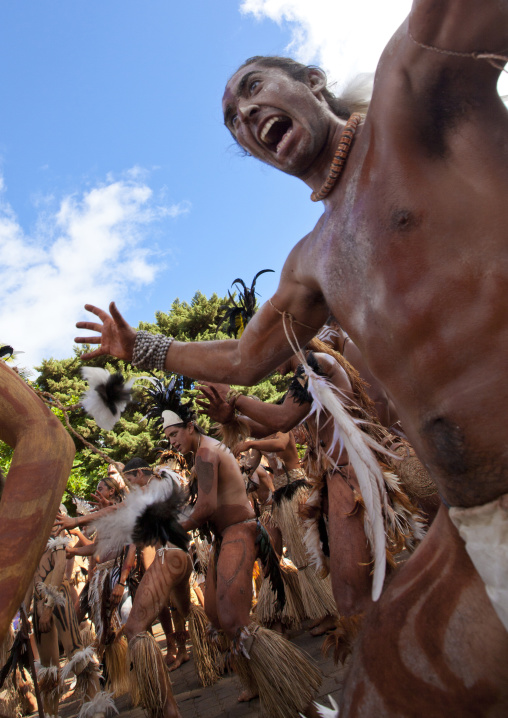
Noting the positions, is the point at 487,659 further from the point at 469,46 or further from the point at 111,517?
the point at 111,517

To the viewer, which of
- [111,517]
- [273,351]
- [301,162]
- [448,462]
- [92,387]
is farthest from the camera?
[111,517]

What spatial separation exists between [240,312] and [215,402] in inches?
64.8

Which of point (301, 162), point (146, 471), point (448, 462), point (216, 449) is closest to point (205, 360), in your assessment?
point (301, 162)

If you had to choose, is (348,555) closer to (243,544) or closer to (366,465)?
(366,465)

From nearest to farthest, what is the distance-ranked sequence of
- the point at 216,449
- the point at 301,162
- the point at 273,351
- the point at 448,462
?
the point at 448,462, the point at 301,162, the point at 273,351, the point at 216,449

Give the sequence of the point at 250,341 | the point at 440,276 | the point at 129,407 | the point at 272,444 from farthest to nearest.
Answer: the point at 129,407 → the point at 272,444 → the point at 250,341 → the point at 440,276

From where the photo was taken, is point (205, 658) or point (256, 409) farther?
point (205, 658)

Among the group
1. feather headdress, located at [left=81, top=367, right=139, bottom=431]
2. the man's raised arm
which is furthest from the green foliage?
the man's raised arm

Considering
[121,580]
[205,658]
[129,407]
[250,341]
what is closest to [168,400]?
[121,580]

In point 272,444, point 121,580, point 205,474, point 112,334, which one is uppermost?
point 272,444

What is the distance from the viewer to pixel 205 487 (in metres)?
4.49

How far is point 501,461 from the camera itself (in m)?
1.33

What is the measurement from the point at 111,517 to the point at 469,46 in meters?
3.35

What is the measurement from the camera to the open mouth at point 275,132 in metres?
2.00
